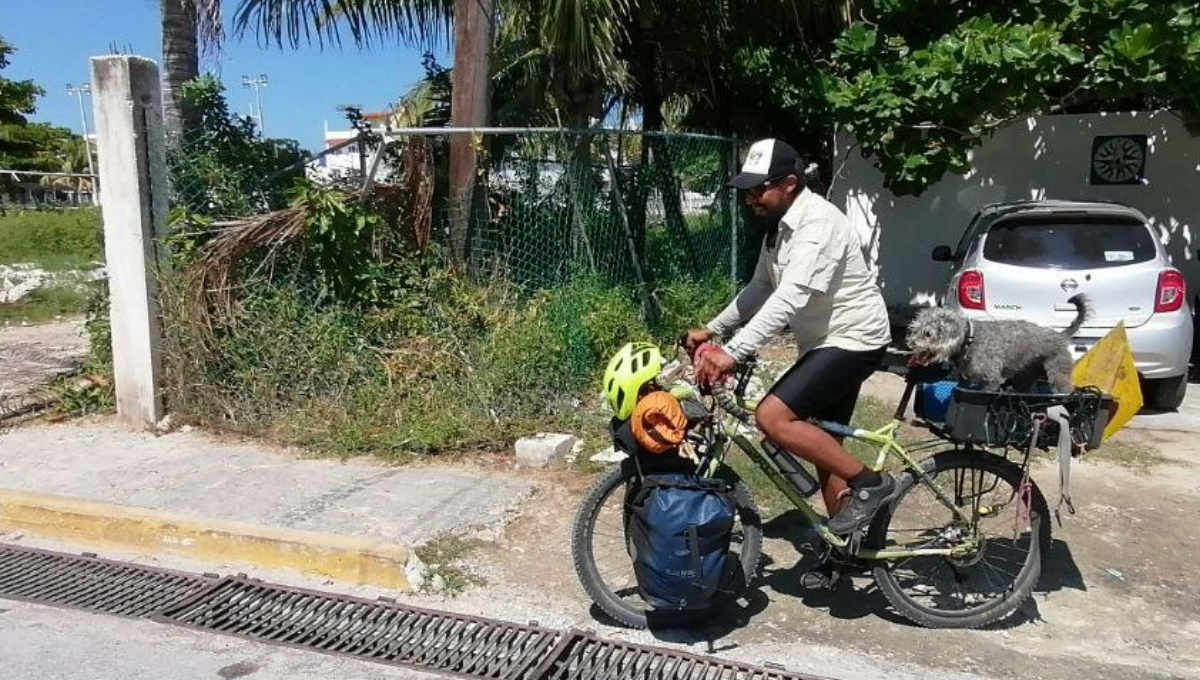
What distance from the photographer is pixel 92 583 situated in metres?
4.46

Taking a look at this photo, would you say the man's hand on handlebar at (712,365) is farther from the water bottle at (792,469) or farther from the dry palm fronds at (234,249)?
the dry palm fronds at (234,249)

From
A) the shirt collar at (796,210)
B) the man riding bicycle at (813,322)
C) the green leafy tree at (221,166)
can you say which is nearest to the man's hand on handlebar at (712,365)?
the man riding bicycle at (813,322)

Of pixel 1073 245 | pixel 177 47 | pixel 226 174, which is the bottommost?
pixel 1073 245

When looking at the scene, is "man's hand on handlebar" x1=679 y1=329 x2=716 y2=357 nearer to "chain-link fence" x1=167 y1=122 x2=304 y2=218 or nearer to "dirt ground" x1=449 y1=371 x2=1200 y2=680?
"dirt ground" x1=449 y1=371 x2=1200 y2=680

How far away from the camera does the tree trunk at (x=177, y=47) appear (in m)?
7.48

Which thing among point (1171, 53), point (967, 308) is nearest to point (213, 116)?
point (967, 308)

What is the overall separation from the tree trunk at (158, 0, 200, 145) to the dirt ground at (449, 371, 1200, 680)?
186 inches

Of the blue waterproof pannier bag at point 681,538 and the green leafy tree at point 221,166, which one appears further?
the green leafy tree at point 221,166

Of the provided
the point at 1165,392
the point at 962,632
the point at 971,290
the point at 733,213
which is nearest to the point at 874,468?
the point at 962,632

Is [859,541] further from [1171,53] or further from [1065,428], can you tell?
[1171,53]

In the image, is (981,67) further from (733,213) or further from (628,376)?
(628,376)

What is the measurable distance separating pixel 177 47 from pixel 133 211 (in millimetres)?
2054

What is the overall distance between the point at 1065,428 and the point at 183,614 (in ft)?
12.1

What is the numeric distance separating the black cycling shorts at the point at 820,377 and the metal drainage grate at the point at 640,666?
98 centimetres
